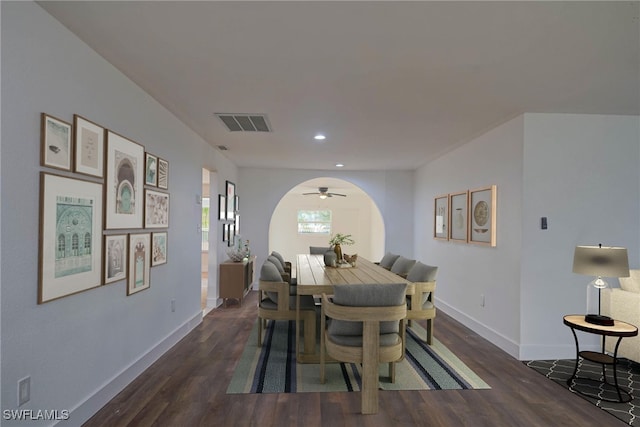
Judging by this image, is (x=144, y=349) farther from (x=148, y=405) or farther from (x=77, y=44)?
(x=77, y=44)

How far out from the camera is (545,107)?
3.51 metres

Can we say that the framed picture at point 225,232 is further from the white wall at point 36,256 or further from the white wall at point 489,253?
the white wall at point 489,253

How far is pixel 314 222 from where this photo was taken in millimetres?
12023

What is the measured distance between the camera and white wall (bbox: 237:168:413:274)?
24.7 feet

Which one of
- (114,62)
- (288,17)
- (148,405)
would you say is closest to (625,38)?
(288,17)

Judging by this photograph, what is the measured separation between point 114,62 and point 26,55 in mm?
792

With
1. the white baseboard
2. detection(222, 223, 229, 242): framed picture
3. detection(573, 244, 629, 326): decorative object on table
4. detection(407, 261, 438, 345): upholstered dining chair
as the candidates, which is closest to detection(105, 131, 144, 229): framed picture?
the white baseboard

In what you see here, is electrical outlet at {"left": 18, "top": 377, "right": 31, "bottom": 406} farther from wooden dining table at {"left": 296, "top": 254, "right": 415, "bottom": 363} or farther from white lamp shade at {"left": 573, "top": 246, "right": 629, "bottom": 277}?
white lamp shade at {"left": 573, "top": 246, "right": 629, "bottom": 277}

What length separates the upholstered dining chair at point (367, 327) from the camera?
2656 millimetres

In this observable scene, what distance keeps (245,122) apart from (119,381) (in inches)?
104

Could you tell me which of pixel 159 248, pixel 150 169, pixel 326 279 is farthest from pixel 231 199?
pixel 326 279

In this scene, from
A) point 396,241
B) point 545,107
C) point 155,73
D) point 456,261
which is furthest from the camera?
point 396,241

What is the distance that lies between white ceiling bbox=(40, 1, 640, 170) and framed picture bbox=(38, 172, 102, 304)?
94cm

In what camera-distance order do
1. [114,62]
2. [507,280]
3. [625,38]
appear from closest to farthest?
[625,38]
[114,62]
[507,280]
